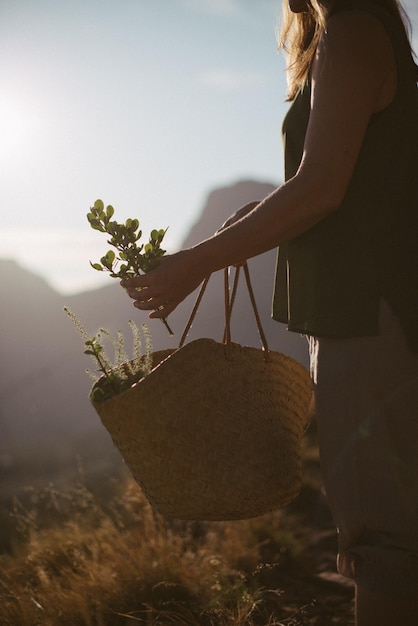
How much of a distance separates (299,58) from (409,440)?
3.22 ft

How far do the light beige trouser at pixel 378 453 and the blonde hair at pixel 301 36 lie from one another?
638mm

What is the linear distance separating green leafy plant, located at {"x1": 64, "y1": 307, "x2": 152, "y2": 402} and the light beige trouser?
525 mm

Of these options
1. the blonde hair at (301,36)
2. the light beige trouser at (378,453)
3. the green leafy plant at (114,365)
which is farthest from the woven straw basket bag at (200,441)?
the blonde hair at (301,36)

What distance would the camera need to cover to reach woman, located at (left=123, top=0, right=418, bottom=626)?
127cm

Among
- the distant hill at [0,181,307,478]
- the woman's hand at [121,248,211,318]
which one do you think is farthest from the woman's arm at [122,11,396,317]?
the distant hill at [0,181,307,478]

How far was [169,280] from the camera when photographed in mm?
1345

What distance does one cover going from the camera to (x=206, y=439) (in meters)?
1.50

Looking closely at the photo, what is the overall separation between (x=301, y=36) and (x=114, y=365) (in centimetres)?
101

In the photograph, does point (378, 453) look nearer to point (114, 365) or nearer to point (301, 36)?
point (114, 365)

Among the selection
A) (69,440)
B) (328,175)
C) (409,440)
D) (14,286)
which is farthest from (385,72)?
(14,286)

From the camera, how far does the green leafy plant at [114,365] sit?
1561mm

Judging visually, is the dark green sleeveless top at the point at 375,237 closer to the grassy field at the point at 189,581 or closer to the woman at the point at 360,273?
the woman at the point at 360,273

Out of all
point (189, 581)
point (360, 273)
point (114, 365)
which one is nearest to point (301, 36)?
point (360, 273)

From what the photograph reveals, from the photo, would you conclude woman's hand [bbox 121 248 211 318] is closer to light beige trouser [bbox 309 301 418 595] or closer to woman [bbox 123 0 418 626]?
woman [bbox 123 0 418 626]
